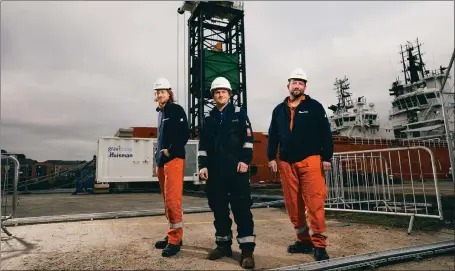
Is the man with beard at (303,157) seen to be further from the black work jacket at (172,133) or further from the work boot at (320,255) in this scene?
the black work jacket at (172,133)

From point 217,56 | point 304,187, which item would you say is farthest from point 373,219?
point 217,56

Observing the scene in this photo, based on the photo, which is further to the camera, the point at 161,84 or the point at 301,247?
the point at 161,84

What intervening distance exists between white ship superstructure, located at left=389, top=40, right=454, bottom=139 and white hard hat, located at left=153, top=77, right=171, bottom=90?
29.7 meters

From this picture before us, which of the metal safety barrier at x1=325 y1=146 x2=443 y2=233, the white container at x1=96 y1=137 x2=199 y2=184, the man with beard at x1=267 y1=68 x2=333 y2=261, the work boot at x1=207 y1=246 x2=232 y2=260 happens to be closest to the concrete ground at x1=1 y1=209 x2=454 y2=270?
the work boot at x1=207 y1=246 x2=232 y2=260

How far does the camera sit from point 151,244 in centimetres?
309

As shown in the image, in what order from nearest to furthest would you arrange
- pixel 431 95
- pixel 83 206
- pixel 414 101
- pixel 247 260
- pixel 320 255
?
pixel 247 260 → pixel 320 255 → pixel 83 206 → pixel 431 95 → pixel 414 101

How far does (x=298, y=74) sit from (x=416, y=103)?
33361 millimetres

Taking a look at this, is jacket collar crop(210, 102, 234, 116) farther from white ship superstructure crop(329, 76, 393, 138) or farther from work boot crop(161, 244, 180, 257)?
white ship superstructure crop(329, 76, 393, 138)

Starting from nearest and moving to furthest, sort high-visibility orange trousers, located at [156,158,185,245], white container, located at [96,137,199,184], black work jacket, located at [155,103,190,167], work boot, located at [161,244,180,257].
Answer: work boot, located at [161,244,180,257] → high-visibility orange trousers, located at [156,158,185,245] → black work jacket, located at [155,103,190,167] → white container, located at [96,137,199,184]

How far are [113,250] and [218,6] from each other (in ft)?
63.5

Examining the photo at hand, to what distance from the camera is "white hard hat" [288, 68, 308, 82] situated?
298 centimetres

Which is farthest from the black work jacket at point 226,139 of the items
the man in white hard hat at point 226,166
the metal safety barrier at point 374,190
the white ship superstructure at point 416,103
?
the white ship superstructure at point 416,103

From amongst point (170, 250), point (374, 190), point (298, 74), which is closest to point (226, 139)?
point (298, 74)

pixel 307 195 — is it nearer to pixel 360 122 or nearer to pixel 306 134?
pixel 306 134
